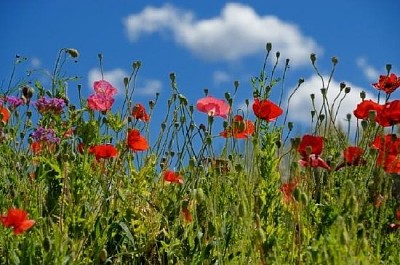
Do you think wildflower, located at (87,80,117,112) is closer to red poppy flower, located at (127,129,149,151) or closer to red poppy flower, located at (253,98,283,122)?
red poppy flower, located at (127,129,149,151)

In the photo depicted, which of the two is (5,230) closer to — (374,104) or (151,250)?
(151,250)

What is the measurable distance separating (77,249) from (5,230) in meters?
0.30

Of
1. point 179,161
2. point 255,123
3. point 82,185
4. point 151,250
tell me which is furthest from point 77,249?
point 179,161

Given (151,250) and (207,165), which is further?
(207,165)

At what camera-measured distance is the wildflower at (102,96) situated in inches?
125

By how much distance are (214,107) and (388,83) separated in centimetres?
89

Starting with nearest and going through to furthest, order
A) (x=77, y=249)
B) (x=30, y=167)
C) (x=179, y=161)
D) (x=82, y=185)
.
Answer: (x=77, y=249) → (x=82, y=185) → (x=30, y=167) → (x=179, y=161)

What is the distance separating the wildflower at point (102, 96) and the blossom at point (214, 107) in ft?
1.29

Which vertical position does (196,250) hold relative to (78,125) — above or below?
below

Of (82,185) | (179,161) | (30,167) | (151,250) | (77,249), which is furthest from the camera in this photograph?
(179,161)

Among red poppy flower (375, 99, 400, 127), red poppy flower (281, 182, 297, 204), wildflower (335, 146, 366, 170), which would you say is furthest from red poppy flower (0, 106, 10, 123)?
red poppy flower (375, 99, 400, 127)

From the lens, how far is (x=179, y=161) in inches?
146

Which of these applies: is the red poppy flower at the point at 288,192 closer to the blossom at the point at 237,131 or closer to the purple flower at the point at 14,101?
the blossom at the point at 237,131

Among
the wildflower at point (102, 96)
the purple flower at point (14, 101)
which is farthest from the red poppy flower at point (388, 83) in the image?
the purple flower at point (14, 101)
